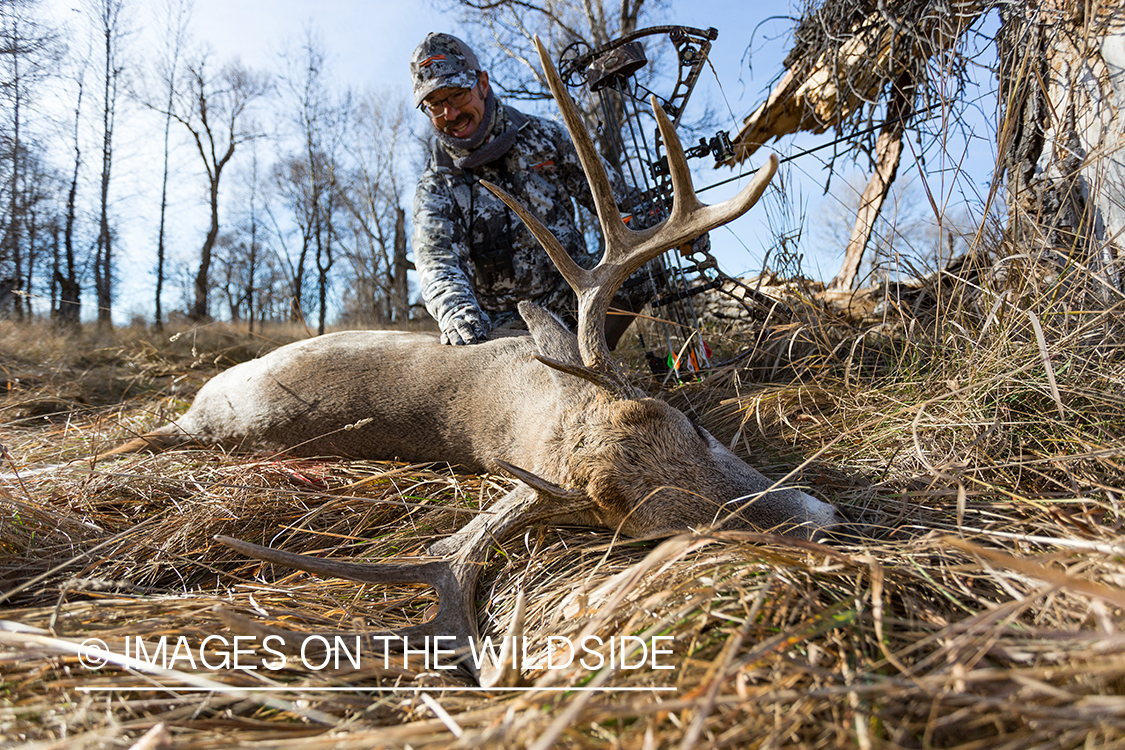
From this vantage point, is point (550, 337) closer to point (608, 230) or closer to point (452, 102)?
point (608, 230)

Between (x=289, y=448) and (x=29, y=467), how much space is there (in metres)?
1.25

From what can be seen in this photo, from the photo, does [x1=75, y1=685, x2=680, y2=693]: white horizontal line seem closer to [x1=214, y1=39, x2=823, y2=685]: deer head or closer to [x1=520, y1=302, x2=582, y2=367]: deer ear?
[x1=214, y1=39, x2=823, y2=685]: deer head

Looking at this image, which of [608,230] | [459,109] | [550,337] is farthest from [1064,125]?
[459,109]

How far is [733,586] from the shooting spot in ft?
4.15

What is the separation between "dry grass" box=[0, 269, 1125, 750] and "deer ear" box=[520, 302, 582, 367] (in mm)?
658

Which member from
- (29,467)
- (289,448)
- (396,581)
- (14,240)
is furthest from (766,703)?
(14,240)

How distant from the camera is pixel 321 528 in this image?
2.28m

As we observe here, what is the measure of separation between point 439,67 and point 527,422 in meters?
2.99

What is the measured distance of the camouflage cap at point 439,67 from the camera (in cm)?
397

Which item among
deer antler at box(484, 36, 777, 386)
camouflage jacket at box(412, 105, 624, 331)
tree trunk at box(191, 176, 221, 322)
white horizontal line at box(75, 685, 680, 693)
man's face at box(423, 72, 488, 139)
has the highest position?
tree trunk at box(191, 176, 221, 322)

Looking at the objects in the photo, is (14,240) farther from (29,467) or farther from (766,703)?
(766,703)

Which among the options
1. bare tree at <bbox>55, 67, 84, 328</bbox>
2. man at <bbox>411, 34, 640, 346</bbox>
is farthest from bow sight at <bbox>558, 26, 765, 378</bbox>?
bare tree at <bbox>55, 67, 84, 328</bbox>

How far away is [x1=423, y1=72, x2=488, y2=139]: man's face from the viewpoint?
160 inches

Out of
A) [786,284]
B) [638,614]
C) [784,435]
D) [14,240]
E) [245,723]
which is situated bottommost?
[245,723]
